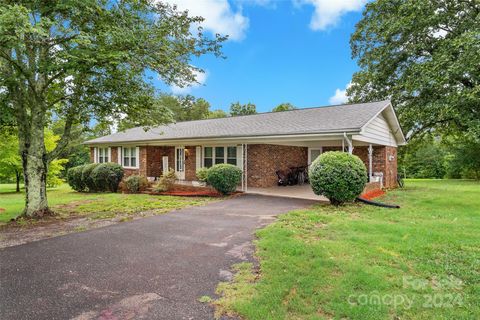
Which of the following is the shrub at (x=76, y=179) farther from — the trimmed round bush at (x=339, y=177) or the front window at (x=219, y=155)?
the trimmed round bush at (x=339, y=177)

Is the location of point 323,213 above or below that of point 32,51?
below

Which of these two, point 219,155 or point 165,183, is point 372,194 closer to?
point 219,155

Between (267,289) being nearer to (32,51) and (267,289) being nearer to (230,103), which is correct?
(32,51)

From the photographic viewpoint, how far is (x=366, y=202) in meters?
9.25

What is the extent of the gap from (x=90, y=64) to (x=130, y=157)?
39.6ft

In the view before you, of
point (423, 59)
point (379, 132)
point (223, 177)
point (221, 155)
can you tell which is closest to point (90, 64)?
point (223, 177)

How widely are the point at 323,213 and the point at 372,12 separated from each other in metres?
16.5

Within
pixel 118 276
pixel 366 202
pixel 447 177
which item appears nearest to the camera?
pixel 118 276

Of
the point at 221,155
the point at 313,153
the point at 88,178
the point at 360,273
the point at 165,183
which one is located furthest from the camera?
the point at 313,153

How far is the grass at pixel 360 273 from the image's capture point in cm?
290

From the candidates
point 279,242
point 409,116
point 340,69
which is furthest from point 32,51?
point 340,69

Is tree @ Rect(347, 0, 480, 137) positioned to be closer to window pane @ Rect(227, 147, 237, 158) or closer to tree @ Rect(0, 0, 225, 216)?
window pane @ Rect(227, 147, 237, 158)

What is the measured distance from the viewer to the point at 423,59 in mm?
17344

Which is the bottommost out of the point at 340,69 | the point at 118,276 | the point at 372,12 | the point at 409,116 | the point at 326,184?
the point at 118,276
